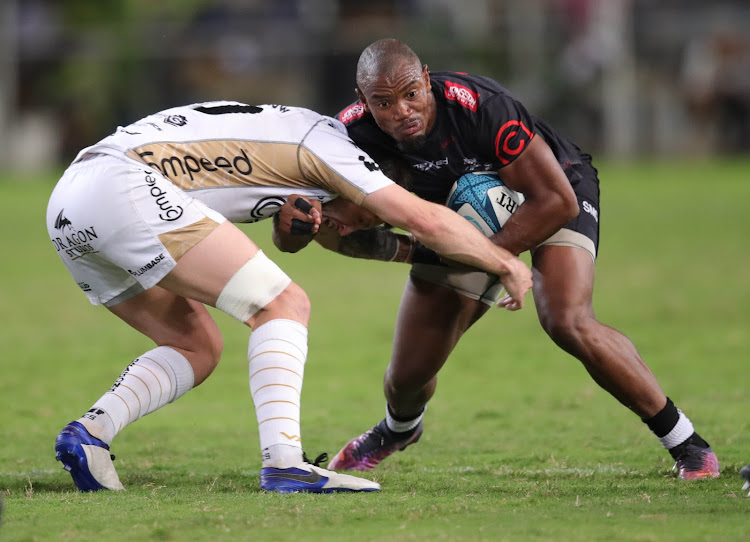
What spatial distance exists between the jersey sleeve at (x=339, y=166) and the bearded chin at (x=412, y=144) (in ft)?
1.57

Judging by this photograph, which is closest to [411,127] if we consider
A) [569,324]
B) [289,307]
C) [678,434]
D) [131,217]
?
[289,307]

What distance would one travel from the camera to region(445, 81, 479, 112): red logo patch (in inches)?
234

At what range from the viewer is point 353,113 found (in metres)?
6.20

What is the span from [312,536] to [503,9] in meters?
26.6

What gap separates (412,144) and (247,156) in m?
0.93

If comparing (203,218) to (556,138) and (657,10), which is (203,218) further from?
(657,10)

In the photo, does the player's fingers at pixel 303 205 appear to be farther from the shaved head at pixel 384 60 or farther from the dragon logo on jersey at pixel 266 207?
the shaved head at pixel 384 60

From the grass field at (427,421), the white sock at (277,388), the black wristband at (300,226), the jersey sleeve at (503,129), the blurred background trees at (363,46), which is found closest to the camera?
the grass field at (427,421)

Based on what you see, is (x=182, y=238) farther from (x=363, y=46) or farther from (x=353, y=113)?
(x=363, y=46)

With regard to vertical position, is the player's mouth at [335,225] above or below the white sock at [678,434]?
above

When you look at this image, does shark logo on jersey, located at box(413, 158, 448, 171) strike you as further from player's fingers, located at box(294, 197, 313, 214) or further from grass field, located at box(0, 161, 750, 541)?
grass field, located at box(0, 161, 750, 541)

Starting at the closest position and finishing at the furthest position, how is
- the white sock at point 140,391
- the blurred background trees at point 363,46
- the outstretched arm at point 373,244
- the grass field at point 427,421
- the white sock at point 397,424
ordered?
the grass field at point 427,421
the white sock at point 140,391
the outstretched arm at point 373,244
the white sock at point 397,424
the blurred background trees at point 363,46

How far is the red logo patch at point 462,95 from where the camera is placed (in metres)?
5.93

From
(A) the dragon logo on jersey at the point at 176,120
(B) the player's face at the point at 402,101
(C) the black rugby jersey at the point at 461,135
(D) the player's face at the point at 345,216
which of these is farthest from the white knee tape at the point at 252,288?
(C) the black rugby jersey at the point at 461,135
